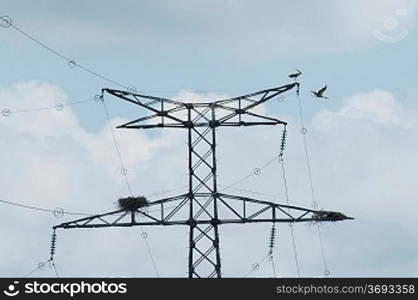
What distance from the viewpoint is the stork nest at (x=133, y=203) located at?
5994cm

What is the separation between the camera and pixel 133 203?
60031 millimetres

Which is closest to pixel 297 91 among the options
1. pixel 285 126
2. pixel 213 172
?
pixel 285 126

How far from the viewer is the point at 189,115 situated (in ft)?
200

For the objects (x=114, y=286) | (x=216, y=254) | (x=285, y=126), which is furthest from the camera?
(x=285, y=126)

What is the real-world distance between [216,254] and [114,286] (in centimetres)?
1500

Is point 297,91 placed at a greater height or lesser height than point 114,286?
greater

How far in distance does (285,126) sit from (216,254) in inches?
320

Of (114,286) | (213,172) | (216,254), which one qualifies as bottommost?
(114,286)

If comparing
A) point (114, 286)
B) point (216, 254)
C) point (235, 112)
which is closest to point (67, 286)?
point (114, 286)

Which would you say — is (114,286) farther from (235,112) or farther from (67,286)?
(235,112)

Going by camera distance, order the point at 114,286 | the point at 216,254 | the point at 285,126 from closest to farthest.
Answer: the point at 114,286
the point at 216,254
the point at 285,126

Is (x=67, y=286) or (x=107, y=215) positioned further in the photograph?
(x=107, y=215)

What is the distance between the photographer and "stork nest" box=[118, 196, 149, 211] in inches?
2360

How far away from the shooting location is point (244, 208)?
59062 millimetres
